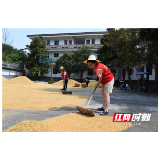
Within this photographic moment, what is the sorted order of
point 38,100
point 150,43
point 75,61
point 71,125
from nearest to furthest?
point 71,125
point 38,100
point 150,43
point 75,61

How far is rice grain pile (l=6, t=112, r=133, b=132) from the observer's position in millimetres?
2506

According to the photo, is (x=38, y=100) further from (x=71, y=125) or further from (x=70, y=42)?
(x=70, y=42)

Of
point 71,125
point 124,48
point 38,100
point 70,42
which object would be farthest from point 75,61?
point 71,125

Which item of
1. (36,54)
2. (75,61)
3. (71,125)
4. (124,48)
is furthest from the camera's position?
(36,54)

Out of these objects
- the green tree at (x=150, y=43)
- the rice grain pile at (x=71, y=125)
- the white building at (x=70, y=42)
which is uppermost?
the white building at (x=70, y=42)

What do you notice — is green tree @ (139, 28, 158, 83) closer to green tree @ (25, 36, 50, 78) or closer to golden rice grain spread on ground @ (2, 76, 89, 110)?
golden rice grain spread on ground @ (2, 76, 89, 110)

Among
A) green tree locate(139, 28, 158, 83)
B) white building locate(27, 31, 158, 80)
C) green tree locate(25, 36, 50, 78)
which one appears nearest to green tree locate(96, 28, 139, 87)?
green tree locate(139, 28, 158, 83)

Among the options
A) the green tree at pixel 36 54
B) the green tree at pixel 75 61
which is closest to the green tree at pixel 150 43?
the green tree at pixel 75 61

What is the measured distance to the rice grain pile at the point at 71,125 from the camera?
251 cm

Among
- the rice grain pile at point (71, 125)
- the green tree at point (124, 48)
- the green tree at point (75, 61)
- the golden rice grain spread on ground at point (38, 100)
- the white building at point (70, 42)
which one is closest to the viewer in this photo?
the rice grain pile at point (71, 125)

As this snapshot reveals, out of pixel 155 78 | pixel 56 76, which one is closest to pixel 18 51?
pixel 56 76

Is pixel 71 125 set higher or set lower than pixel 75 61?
lower

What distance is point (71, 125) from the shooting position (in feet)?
9.21

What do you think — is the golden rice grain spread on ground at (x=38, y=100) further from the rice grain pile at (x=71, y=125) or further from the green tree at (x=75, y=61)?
the green tree at (x=75, y=61)
